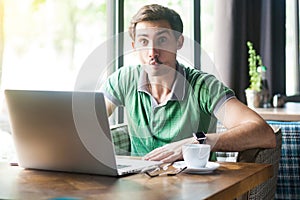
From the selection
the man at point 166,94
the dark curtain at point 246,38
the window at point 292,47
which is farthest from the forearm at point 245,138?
the window at point 292,47

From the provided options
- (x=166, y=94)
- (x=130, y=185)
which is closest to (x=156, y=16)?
(x=166, y=94)

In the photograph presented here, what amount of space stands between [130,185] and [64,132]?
278 mm

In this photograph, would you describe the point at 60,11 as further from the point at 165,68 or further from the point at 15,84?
the point at 165,68

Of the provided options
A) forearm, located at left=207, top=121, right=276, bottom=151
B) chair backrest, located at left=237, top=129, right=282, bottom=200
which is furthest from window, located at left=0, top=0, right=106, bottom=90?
chair backrest, located at left=237, top=129, right=282, bottom=200

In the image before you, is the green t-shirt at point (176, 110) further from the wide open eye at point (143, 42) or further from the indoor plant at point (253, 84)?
the indoor plant at point (253, 84)

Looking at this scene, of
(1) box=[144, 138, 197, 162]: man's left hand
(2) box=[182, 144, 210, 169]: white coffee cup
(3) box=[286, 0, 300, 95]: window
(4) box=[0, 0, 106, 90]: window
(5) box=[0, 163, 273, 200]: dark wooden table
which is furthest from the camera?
(3) box=[286, 0, 300, 95]: window

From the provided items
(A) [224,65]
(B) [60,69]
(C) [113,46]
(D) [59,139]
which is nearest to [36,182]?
(D) [59,139]

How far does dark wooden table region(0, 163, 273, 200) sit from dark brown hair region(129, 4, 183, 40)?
800 mm

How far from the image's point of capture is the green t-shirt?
8.09 ft

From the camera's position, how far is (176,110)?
8.19ft

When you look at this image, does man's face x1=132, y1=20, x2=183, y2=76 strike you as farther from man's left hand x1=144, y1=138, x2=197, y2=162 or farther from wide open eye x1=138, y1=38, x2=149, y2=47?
man's left hand x1=144, y1=138, x2=197, y2=162

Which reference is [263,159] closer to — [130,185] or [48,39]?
[130,185]

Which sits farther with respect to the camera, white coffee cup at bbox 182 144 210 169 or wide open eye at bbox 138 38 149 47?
wide open eye at bbox 138 38 149 47

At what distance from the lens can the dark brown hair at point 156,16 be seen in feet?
8.11
